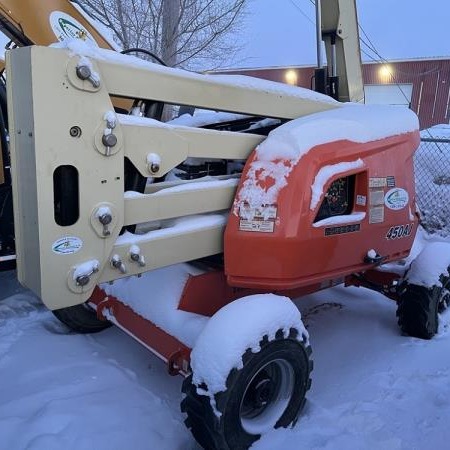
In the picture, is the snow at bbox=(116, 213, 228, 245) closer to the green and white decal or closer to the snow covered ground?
the snow covered ground

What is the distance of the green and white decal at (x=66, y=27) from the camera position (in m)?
3.72

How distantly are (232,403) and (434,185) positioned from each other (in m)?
6.37

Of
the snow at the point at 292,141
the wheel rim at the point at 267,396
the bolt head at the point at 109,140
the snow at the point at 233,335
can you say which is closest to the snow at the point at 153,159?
the bolt head at the point at 109,140

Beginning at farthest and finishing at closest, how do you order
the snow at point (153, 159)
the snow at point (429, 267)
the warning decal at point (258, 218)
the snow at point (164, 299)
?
the snow at point (429, 267), the snow at point (164, 299), the warning decal at point (258, 218), the snow at point (153, 159)

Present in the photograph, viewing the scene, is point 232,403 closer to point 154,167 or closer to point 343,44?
point 154,167

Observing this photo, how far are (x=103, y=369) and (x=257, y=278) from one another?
3.82 ft

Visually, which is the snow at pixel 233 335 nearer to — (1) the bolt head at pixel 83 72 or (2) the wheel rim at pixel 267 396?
(2) the wheel rim at pixel 267 396

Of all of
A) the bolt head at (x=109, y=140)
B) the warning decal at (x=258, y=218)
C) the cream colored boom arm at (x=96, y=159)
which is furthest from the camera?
the warning decal at (x=258, y=218)

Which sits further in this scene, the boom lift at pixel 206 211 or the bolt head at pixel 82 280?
the bolt head at pixel 82 280

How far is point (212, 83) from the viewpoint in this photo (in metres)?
2.33

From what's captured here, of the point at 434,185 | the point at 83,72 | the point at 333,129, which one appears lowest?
the point at 434,185

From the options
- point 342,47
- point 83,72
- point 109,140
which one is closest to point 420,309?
point 342,47

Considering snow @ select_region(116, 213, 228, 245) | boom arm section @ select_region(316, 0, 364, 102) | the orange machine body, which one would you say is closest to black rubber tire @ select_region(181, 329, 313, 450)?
the orange machine body

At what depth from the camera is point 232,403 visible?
220 centimetres
